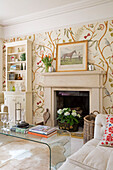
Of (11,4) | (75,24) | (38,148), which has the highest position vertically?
(11,4)

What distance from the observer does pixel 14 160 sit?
2.41m

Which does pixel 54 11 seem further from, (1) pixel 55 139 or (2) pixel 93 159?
(2) pixel 93 159

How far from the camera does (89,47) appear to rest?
150 inches

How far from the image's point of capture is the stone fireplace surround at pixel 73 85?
3.57m

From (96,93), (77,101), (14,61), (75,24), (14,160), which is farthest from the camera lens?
(14,61)

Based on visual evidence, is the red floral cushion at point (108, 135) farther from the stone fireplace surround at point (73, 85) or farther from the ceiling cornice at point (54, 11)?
the ceiling cornice at point (54, 11)

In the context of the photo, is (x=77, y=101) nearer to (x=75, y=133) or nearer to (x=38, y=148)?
(x=75, y=133)

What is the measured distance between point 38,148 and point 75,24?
9.23 feet

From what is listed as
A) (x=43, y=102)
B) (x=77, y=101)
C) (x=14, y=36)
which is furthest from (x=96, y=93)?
(x=14, y=36)

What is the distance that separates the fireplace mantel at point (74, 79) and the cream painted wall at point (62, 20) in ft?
3.91

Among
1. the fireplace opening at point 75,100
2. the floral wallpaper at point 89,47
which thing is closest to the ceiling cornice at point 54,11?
the floral wallpaper at point 89,47

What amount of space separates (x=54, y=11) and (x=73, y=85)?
72.7 inches

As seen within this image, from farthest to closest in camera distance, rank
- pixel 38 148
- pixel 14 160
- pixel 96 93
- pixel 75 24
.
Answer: pixel 75 24, pixel 96 93, pixel 38 148, pixel 14 160

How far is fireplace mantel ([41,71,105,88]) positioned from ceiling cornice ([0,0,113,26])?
147 cm
